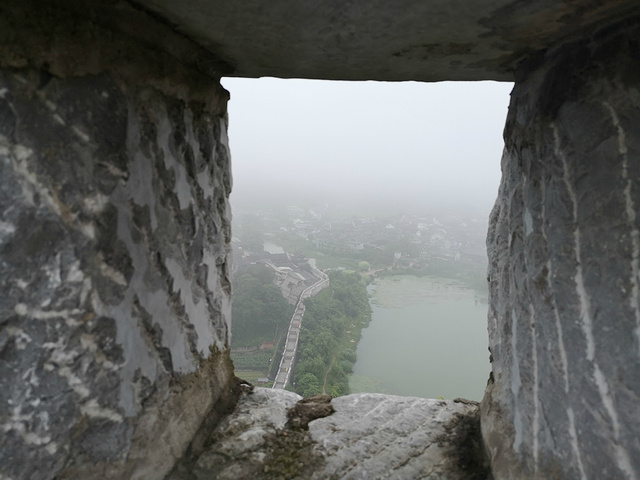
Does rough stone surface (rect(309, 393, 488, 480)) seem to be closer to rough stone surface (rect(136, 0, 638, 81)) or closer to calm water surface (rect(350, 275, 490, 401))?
rough stone surface (rect(136, 0, 638, 81))

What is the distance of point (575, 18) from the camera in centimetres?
72

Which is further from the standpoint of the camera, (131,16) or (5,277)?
(131,16)

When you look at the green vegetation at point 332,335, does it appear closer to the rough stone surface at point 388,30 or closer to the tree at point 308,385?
the tree at point 308,385

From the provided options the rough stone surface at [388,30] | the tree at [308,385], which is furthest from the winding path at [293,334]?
the rough stone surface at [388,30]

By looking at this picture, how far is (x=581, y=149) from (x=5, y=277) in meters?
1.07

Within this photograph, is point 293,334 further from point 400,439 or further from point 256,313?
point 400,439

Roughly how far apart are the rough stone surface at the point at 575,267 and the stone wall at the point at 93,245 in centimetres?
84

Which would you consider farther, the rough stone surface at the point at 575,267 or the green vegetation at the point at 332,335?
the green vegetation at the point at 332,335

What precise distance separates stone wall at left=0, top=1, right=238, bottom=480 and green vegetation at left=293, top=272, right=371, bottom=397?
12.6ft

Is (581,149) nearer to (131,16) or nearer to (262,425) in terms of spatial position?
(131,16)

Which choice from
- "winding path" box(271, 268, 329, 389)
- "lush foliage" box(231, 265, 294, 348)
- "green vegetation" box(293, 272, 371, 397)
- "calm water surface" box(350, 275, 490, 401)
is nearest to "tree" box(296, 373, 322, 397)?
"green vegetation" box(293, 272, 371, 397)

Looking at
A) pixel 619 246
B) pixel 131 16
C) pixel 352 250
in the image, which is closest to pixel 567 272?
pixel 619 246

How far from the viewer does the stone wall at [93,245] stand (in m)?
0.66

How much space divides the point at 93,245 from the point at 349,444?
0.87 m
